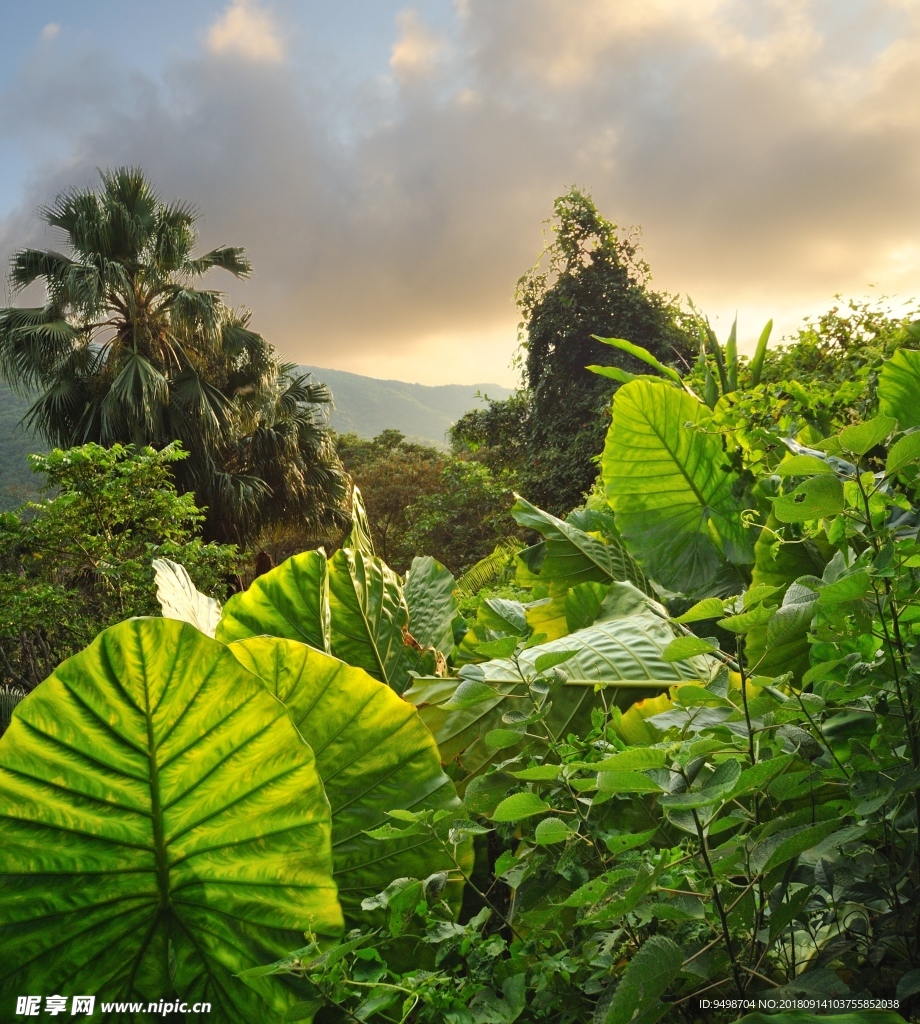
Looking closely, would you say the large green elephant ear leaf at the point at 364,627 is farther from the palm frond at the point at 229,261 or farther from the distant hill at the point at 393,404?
the distant hill at the point at 393,404

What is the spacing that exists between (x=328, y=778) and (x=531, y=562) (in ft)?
2.02

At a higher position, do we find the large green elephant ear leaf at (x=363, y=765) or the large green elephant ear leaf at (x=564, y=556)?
the large green elephant ear leaf at (x=564, y=556)

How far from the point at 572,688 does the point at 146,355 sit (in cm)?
1213

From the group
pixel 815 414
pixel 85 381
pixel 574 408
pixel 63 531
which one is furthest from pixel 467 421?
pixel 815 414

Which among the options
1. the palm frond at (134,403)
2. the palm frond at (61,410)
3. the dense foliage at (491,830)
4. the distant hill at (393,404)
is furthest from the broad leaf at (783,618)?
the distant hill at (393,404)

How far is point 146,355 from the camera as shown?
11586mm

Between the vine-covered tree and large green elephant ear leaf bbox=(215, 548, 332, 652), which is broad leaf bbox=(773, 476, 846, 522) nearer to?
large green elephant ear leaf bbox=(215, 548, 332, 652)

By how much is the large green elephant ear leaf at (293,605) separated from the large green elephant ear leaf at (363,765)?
8.2 inches

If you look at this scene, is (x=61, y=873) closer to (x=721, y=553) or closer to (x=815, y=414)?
(x=721, y=553)

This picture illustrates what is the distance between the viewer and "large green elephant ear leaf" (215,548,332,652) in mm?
802

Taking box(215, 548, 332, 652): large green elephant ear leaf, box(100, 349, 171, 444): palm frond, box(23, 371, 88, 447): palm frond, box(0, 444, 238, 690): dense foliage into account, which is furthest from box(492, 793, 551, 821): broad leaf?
box(23, 371, 88, 447): palm frond

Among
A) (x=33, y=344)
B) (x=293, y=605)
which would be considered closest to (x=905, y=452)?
(x=293, y=605)

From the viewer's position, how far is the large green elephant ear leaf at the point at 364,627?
0.89m

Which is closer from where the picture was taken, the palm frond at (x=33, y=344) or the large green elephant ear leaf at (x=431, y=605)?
the large green elephant ear leaf at (x=431, y=605)
